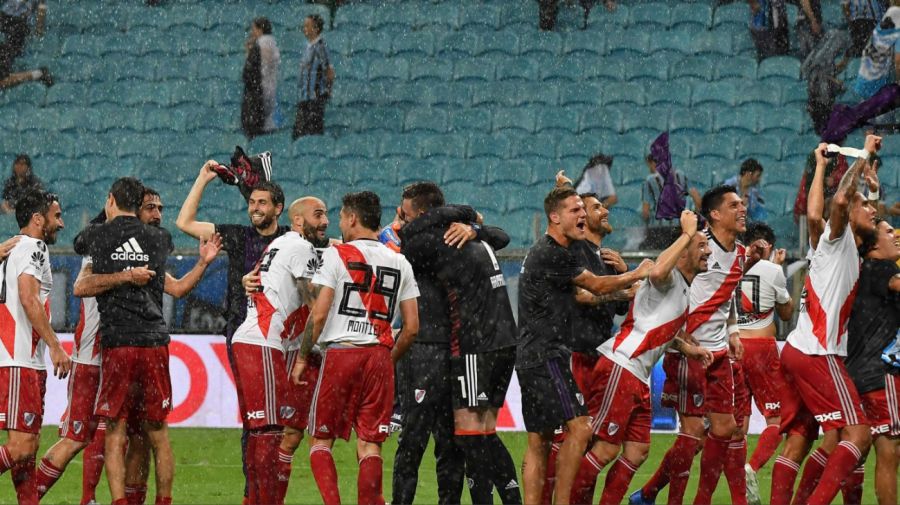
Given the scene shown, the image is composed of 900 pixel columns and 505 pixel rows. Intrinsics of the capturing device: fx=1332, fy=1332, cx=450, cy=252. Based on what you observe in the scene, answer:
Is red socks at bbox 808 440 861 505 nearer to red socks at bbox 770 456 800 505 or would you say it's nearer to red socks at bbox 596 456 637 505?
red socks at bbox 770 456 800 505

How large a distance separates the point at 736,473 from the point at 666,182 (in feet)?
6.13

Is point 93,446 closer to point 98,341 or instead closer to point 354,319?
point 98,341

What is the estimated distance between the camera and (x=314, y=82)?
1791 centimetres

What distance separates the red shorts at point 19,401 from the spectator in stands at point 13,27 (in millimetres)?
13283

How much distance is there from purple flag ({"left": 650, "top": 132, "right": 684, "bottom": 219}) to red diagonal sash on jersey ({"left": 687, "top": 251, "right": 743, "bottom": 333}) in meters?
0.49

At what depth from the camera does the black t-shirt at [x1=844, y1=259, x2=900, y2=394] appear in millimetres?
7660

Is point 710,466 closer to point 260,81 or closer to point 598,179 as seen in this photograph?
point 598,179

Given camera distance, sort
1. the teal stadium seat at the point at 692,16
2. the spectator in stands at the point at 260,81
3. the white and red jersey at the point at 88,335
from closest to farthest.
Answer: the white and red jersey at the point at 88,335 < the spectator in stands at the point at 260,81 < the teal stadium seat at the point at 692,16

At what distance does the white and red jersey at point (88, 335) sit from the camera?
803 centimetres

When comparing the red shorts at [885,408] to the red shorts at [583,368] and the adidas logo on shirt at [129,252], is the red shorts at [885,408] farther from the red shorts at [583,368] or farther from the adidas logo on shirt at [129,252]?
the adidas logo on shirt at [129,252]

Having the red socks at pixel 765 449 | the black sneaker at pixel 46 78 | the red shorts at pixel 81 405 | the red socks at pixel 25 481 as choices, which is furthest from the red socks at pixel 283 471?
the black sneaker at pixel 46 78

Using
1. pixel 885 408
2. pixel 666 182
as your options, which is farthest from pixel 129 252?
pixel 885 408

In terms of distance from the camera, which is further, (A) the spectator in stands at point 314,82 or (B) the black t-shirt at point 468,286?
(A) the spectator in stands at point 314,82

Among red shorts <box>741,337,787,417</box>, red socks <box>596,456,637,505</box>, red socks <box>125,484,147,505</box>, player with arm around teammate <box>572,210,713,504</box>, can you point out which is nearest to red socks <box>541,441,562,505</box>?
player with arm around teammate <box>572,210,713,504</box>
